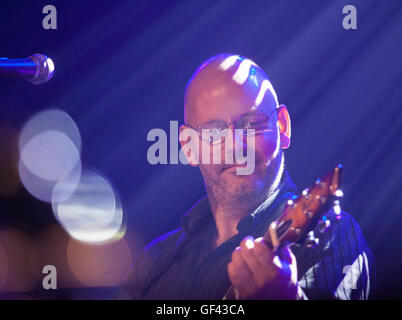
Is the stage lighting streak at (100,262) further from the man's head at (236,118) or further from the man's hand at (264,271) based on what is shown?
the man's hand at (264,271)

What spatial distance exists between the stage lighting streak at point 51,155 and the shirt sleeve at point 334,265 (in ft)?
4.43

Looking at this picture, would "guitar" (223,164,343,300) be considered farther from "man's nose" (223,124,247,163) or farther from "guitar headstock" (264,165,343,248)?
"man's nose" (223,124,247,163)

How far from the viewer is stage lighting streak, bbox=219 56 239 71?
2297 millimetres

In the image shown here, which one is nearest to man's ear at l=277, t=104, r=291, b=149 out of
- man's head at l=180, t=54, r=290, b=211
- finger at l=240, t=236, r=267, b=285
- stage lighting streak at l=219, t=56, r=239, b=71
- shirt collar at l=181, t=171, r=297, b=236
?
man's head at l=180, t=54, r=290, b=211

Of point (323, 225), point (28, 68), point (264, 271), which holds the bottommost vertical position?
point (264, 271)

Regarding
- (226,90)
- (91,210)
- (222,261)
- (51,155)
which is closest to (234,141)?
(226,90)

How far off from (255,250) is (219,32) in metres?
1.35

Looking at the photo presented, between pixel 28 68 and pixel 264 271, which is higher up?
pixel 28 68

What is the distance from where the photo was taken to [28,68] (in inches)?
70.3

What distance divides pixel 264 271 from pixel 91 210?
45.7 inches

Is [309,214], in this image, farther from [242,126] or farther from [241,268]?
[242,126]

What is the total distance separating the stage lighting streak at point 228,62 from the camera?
2297 millimetres

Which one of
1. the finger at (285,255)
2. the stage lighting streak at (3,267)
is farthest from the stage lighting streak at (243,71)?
the stage lighting streak at (3,267)

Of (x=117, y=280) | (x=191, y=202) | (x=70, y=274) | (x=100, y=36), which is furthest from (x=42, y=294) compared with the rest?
(x=100, y=36)
